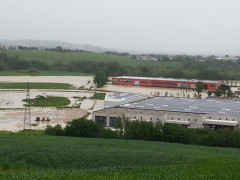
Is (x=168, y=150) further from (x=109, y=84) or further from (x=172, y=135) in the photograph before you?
(x=109, y=84)

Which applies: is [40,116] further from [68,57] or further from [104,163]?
[68,57]

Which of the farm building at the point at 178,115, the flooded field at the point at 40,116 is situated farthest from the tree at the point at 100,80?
the farm building at the point at 178,115

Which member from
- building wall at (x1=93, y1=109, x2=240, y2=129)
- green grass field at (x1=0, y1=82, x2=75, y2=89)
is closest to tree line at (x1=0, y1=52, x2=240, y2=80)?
green grass field at (x1=0, y1=82, x2=75, y2=89)

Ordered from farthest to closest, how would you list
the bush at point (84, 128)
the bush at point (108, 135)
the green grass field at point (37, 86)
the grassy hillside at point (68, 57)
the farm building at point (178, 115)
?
1. the grassy hillside at point (68, 57)
2. the green grass field at point (37, 86)
3. the farm building at point (178, 115)
4. the bush at point (84, 128)
5. the bush at point (108, 135)

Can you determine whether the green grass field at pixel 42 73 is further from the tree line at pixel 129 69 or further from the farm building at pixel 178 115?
the farm building at pixel 178 115

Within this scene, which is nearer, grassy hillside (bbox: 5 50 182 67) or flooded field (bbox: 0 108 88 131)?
flooded field (bbox: 0 108 88 131)

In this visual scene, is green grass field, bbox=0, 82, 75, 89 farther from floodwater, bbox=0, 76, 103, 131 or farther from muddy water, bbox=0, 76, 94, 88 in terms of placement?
muddy water, bbox=0, 76, 94, 88

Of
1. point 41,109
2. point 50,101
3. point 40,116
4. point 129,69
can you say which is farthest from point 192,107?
point 129,69
